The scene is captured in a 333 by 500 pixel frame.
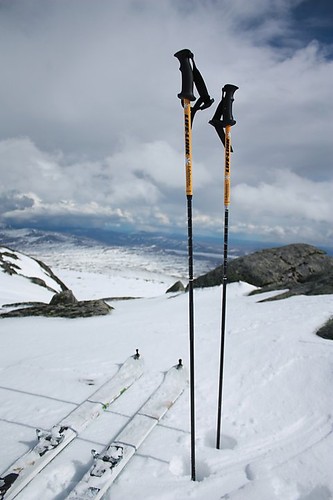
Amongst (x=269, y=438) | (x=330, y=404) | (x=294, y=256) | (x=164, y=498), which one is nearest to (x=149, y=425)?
(x=164, y=498)

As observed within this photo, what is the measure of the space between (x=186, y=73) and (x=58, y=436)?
5906mm

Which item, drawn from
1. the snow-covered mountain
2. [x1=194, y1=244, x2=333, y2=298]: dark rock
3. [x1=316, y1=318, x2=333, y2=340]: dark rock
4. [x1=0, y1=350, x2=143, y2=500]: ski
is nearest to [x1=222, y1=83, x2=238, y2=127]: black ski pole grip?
[x1=0, y1=350, x2=143, y2=500]: ski

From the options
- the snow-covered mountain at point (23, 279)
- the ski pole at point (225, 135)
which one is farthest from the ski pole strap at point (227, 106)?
the snow-covered mountain at point (23, 279)

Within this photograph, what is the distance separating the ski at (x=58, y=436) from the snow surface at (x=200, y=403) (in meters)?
0.13

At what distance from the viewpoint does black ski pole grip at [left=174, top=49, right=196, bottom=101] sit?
12.9 ft

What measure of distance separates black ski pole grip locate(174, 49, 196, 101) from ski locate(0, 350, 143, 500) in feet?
18.5

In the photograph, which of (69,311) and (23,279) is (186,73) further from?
(23,279)

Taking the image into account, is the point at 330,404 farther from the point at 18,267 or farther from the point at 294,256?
the point at 18,267

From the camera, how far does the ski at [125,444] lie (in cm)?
388

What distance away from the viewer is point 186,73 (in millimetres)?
3936

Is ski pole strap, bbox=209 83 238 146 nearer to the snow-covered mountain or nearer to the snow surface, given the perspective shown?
the snow surface

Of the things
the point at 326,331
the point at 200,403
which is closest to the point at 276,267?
the point at 326,331

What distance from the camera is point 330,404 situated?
5523 millimetres

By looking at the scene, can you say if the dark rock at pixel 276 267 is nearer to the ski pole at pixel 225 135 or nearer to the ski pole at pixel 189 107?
the ski pole at pixel 225 135
